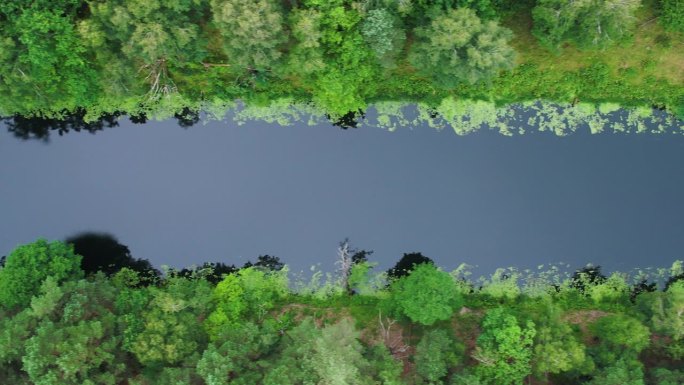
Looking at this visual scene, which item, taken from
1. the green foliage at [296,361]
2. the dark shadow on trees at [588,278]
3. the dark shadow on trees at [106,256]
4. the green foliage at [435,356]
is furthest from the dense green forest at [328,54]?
the green foliage at [435,356]

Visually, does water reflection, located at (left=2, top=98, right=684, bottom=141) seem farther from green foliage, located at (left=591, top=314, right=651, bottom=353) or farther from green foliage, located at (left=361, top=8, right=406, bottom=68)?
green foliage, located at (left=591, top=314, right=651, bottom=353)

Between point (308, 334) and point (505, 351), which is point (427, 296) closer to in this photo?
point (505, 351)

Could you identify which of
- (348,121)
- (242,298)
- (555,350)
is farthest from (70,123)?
(555,350)

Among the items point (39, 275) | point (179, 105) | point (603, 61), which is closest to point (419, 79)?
point (603, 61)

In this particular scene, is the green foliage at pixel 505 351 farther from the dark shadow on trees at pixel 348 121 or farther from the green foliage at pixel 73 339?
the green foliage at pixel 73 339

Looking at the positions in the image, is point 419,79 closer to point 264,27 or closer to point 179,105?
point 264,27

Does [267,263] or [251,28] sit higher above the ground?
[251,28]

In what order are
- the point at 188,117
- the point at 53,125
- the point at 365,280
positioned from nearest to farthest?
1. the point at 365,280
2. the point at 188,117
3. the point at 53,125
